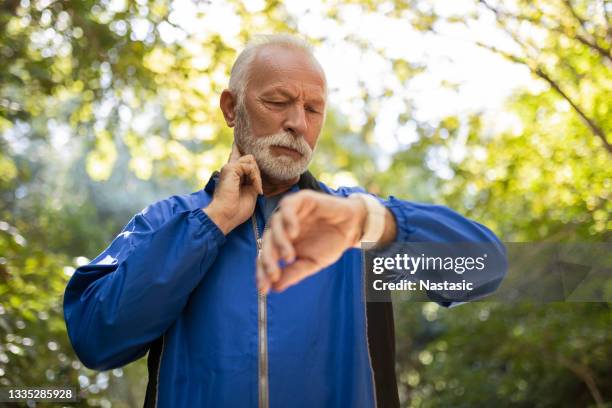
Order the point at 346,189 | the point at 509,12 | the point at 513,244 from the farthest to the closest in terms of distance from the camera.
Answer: the point at 509,12
the point at 346,189
the point at 513,244

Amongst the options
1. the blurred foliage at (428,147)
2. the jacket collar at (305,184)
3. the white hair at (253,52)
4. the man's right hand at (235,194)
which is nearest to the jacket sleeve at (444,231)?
the man's right hand at (235,194)

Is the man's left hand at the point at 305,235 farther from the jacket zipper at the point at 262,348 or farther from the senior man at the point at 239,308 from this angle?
the jacket zipper at the point at 262,348

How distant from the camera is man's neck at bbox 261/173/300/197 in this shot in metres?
2.28

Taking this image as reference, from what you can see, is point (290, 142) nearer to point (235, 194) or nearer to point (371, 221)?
point (235, 194)

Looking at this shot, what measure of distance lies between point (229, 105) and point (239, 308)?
805 mm

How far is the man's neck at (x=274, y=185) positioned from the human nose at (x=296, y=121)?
0.17 m

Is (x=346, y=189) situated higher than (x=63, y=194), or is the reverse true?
(x=63, y=194)

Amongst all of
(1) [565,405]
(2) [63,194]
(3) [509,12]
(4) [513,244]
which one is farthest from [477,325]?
(2) [63,194]

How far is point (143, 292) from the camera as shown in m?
1.76

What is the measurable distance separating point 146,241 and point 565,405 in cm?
685

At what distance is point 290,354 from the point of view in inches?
73.9

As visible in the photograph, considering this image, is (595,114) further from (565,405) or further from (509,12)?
(565,405)

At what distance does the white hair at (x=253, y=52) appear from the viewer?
7.57 feet

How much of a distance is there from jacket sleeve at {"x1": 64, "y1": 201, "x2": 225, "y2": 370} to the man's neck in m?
0.42
